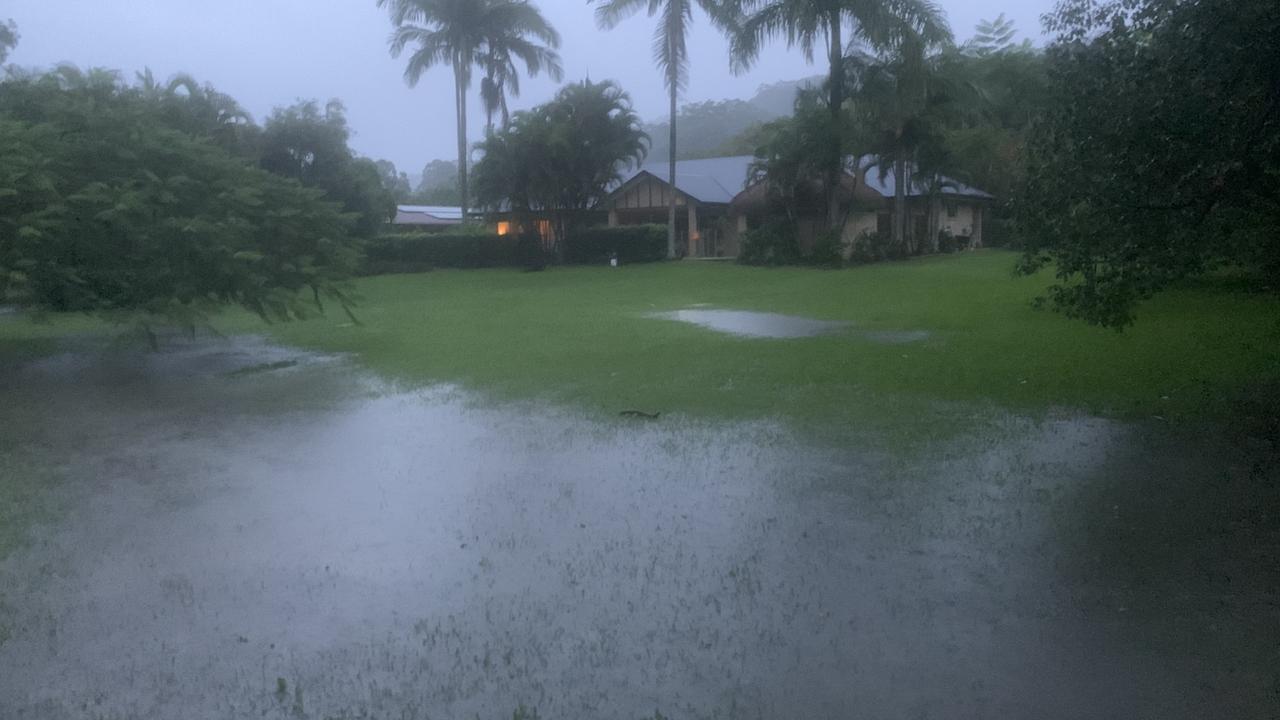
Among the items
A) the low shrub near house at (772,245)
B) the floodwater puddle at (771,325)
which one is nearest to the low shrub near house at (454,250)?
the low shrub near house at (772,245)

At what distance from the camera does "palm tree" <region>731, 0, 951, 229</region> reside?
31.4 metres

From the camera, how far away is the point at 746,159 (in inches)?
2040

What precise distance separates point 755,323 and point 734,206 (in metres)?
24.8

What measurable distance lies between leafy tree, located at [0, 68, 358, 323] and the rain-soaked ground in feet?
14.7

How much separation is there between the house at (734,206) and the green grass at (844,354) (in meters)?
15.8

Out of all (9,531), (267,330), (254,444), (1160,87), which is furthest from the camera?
(267,330)

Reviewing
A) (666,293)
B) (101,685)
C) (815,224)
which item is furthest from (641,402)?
(815,224)

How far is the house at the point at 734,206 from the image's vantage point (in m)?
42.6

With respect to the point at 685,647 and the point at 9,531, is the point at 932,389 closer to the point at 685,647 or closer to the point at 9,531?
the point at 685,647

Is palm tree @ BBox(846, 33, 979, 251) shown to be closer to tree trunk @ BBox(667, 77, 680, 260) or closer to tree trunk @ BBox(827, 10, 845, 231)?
tree trunk @ BBox(827, 10, 845, 231)

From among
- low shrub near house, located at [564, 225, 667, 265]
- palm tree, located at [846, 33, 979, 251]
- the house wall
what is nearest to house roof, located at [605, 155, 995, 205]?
the house wall

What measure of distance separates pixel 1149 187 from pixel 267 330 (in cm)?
1615

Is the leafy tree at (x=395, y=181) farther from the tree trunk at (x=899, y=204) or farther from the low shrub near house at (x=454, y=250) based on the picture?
the tree trunk at (x=899, y=204)

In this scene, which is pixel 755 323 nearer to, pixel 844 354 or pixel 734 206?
pixel 844 354
